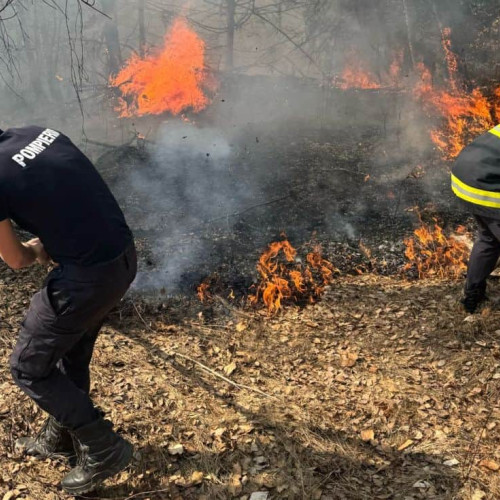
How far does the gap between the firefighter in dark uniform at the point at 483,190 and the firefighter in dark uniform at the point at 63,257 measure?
3.13 m

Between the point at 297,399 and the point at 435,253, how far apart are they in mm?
3268

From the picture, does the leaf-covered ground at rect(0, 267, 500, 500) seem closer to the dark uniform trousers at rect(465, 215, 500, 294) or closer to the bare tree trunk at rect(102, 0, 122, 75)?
the dark uniform trousers at rect(465, 215, 500, 294)

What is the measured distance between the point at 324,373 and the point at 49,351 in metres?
2.63

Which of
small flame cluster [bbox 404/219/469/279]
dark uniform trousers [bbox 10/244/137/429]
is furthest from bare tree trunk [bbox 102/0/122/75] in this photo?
dark uniform trousers [bbox 10/244/137/429]

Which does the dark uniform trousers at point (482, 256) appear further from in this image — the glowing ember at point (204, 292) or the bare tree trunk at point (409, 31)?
the bare tree trunk at point (409, 31)

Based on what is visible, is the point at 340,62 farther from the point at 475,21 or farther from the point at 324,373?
the point at 324,373

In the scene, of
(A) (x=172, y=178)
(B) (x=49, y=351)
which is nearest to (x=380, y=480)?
(B) (x=49, y=351)

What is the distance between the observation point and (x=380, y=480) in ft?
10.9

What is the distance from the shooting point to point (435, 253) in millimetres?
6352

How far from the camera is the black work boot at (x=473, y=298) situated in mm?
4934

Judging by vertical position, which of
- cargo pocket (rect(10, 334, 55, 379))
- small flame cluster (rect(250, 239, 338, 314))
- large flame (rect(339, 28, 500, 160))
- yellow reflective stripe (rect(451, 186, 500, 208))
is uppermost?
cargo pocket (rect(10, 334, 55, 379))

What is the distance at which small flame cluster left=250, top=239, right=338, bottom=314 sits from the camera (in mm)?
5702

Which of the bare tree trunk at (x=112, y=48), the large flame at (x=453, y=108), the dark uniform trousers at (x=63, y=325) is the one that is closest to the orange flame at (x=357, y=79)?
the large flame at (x=453, y=108)

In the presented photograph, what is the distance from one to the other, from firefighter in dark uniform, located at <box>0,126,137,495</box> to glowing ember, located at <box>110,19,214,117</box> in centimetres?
969
